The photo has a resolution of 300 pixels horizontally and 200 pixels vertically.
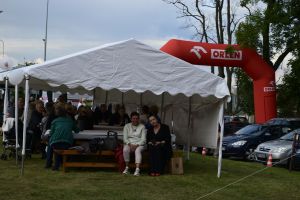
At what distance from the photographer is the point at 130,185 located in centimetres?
1005

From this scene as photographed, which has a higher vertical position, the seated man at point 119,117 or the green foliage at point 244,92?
the green foliage at point 244,92

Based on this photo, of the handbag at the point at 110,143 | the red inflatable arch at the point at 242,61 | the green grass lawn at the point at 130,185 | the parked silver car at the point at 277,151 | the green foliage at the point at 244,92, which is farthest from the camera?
the green foliage at the point at 244,92

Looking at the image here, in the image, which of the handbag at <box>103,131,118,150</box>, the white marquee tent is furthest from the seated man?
the handbag at <box>103,131,118,150</box>

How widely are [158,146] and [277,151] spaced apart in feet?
19.3

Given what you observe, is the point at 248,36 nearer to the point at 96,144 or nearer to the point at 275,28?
the point at 275,28

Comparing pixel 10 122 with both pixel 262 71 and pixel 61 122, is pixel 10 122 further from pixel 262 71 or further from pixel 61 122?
pixel 262 71

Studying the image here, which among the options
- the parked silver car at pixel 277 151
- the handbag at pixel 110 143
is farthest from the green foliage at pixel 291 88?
the handbag at pixel 110 143

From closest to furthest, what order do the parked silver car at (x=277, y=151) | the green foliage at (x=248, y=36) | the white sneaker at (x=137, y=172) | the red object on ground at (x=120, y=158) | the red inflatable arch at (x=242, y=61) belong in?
the white sneaker at (x=137, y=172) → the red object on ground at (x=120, y=158) → the parked silver car at (x=277, y=151) → the red inflatable arch at (x=242, y=61) → the green foliage at (x=248, y=36)

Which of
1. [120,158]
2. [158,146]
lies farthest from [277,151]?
[120,158]

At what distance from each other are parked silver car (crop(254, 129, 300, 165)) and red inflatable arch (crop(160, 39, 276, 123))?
6.15 m

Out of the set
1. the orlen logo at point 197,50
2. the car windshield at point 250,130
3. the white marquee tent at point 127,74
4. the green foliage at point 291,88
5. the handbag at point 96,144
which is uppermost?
the orlen logo at point 197,50

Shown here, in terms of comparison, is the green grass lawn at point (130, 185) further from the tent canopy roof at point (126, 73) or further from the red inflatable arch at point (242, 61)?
the red inflatable arch at point (242, 61)

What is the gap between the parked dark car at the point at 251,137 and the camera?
19286 millimetres

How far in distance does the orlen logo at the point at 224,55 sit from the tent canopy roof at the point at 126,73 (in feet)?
36.1
